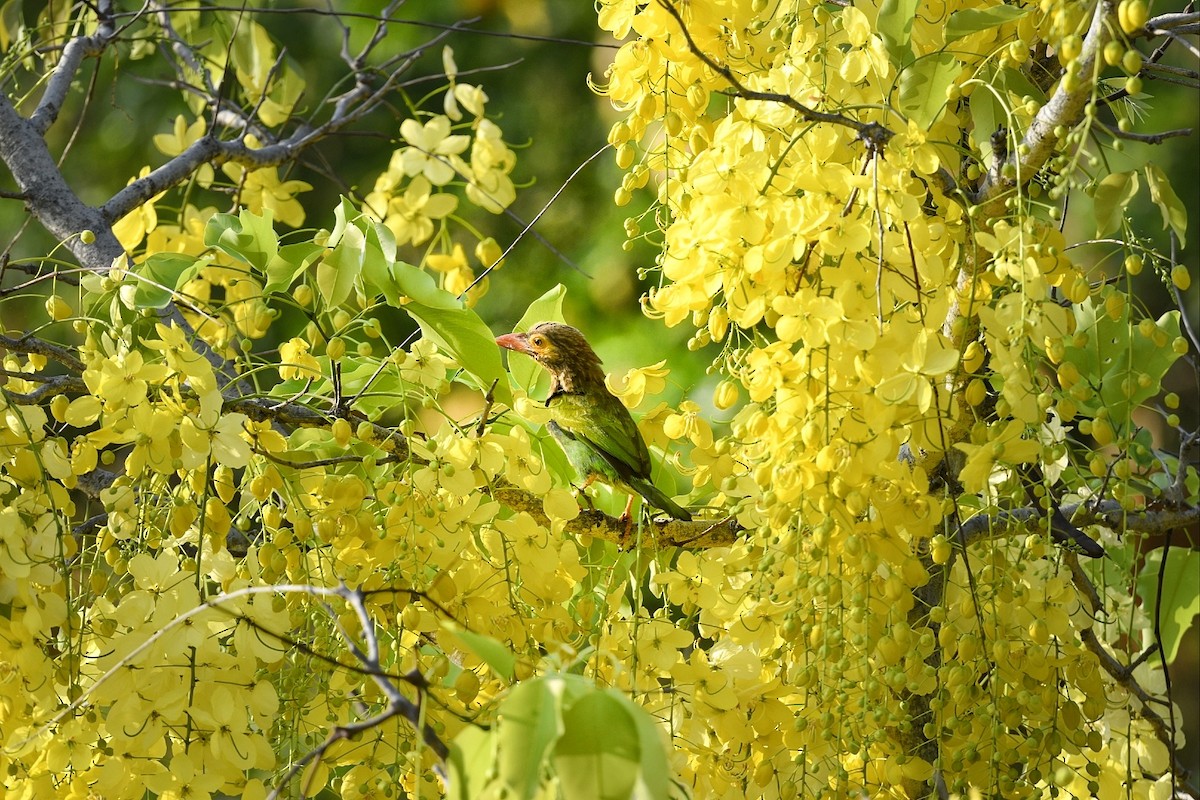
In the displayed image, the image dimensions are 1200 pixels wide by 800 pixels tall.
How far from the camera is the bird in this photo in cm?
95

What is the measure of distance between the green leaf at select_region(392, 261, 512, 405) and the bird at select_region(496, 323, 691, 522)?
8cm

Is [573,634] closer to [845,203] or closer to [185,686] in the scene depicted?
[185,686]

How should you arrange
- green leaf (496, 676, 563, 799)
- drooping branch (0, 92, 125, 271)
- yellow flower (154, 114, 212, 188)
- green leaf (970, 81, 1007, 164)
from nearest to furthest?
1. green leaf (496, 676, 563, 799)
2. green leaf (970, 81, 1007, 164)
3. drooping branch (0, 92, 125, 271)
4. yellow flower (154, 114, 212, 188)

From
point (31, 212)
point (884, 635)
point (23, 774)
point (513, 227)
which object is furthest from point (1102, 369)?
point (513, 227)

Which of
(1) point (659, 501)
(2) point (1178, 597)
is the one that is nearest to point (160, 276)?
(1) point (659, 501)

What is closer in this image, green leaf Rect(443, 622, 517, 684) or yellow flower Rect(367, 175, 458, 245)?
green leaf Rect(443, 622, 517, 684)

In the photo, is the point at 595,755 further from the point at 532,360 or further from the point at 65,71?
the point at 65,71

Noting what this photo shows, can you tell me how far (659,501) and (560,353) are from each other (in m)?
0.21

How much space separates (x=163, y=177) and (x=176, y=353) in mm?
500

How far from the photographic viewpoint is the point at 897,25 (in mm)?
680

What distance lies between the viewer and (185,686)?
71 cm

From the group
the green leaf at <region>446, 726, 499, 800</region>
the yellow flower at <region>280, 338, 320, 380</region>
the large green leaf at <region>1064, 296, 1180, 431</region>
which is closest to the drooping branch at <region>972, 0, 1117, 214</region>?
the large green leaf at <region>1064, 296, 1180, 431</region>

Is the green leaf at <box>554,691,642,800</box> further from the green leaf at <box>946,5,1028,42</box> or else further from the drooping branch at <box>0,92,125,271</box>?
the drooping branch at <box>0,92,125,271</box>

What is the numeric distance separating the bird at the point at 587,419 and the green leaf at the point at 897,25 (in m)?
0.36
